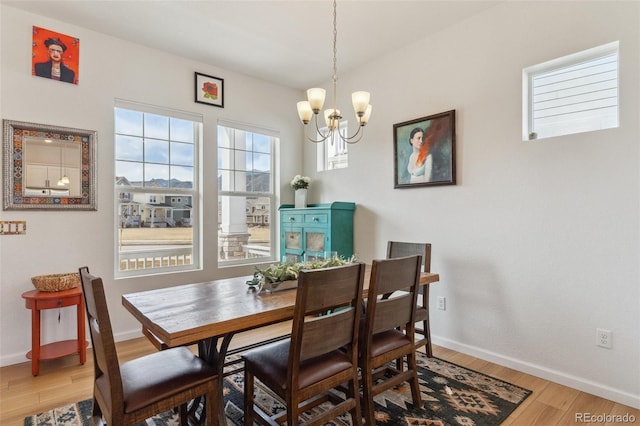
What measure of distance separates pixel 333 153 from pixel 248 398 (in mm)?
3172

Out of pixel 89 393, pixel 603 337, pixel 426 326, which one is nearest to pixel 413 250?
pixel 426 326

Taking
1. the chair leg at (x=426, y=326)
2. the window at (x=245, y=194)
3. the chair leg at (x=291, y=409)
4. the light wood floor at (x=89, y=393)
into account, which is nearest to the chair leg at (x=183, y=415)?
the chair leg at (x=291, y=409)

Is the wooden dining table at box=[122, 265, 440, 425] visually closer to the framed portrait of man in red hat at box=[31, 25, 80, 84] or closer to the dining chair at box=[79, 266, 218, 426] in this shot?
the dining chair at box=[79, 266, 218, 426]

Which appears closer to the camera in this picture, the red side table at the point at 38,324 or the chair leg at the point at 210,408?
the chair leg at the point at 210,408

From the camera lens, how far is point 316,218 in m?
3.88

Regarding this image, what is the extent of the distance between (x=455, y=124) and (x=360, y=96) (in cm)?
120

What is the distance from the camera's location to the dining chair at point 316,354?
1.52 m

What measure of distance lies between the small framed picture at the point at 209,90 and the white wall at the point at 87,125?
6cm

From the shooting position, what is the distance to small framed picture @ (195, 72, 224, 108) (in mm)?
3766

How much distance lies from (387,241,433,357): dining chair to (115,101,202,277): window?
220 centimetres

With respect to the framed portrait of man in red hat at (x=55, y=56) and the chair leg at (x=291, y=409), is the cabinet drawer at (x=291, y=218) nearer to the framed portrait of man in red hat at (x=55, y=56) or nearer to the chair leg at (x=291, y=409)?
the framed portrait of man in red hat at (x=55, y=56)

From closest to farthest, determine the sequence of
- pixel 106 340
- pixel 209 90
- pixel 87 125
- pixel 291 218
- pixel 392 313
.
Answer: pixel 106 340 < pixel 392 313 < pixel 87 125 < pixel 209 90 < pixel 291 218

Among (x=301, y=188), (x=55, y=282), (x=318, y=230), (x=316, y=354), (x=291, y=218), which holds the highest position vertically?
(x=301, y=188)

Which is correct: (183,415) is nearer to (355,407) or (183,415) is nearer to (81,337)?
(355,407)
